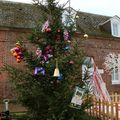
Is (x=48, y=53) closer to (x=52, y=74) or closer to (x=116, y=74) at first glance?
(x=52, y=74)

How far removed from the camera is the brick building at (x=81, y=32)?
22016mm

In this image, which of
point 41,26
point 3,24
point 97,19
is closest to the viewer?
point 41,26

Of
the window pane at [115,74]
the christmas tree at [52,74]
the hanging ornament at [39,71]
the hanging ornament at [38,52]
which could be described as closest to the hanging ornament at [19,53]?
the christmas tree at [52,74]

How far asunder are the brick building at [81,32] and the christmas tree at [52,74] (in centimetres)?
1014

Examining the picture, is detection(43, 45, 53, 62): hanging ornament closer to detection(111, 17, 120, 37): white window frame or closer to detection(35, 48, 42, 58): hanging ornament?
detection(35, 48, 42, 58): hanging ornament

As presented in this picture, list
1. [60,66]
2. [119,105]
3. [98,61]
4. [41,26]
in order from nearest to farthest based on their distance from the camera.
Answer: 1. [60,66]
2. [41,26]
3. [119,105]
4. [98,61]

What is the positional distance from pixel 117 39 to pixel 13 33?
1038cm

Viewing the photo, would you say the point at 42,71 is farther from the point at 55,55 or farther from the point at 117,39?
the point at 117,39

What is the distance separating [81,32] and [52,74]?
16.8 m

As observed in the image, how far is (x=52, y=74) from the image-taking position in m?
8.76

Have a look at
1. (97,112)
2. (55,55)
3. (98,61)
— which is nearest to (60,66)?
(55,55)

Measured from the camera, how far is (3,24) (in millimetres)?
22359

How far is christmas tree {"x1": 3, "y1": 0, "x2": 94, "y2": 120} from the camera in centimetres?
850

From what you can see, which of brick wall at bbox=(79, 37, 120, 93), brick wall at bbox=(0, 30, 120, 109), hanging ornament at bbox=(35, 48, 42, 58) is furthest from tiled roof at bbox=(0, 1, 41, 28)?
hanging ornament at bbox=(35, 48, 42, 58)
